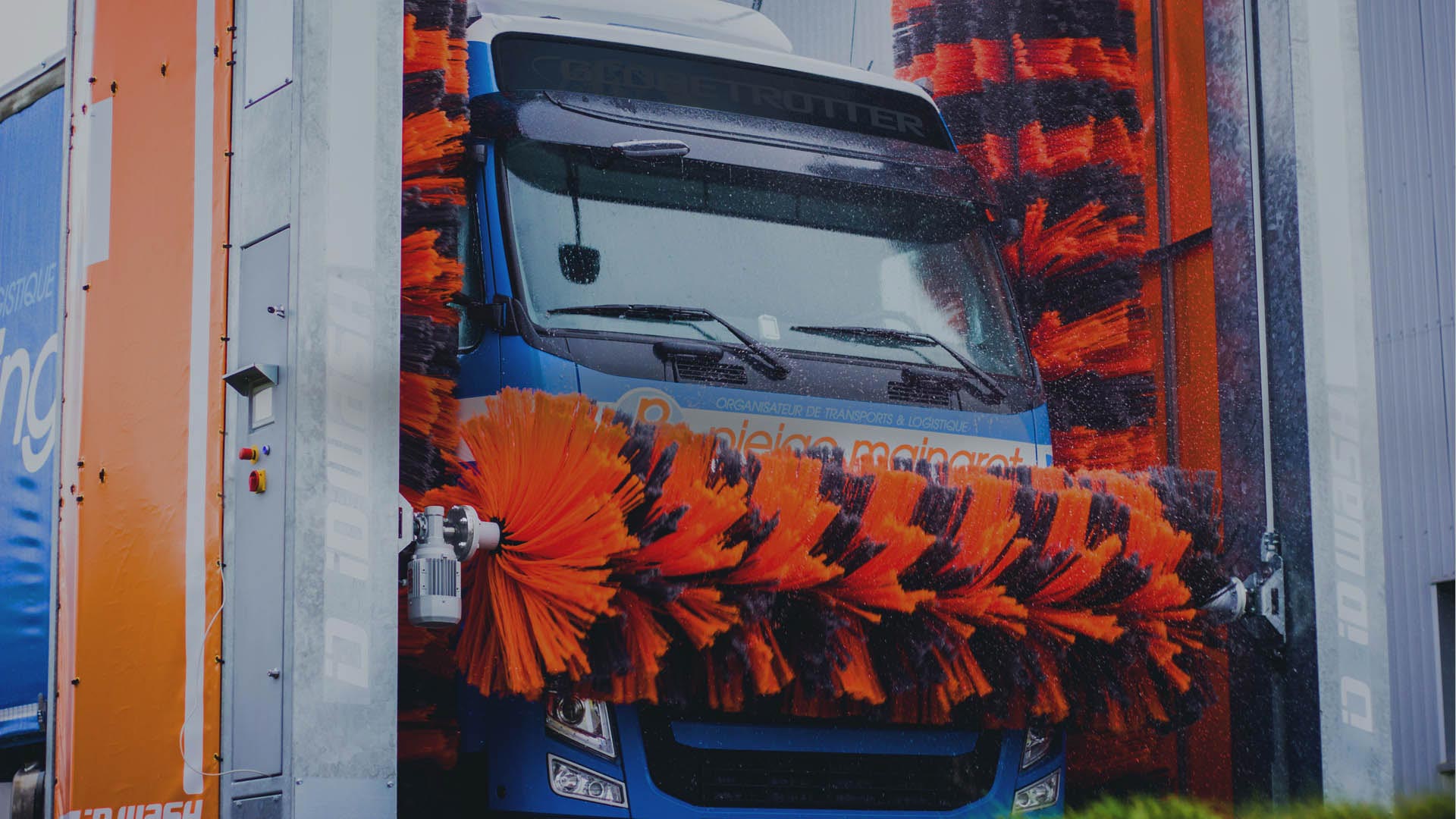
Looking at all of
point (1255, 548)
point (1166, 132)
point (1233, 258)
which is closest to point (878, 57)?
point (1166, 132)

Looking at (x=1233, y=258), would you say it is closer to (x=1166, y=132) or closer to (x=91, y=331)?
(x=1166, y=132)

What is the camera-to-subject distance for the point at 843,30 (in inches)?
195

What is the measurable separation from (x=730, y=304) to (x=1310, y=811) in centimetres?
151

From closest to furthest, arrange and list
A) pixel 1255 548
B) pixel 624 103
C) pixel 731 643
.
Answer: pixel 731 643 < pixel 1255 548 < pixel 624 103

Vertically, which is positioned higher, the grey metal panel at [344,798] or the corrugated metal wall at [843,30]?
the corrugated metal wall at [843,30]

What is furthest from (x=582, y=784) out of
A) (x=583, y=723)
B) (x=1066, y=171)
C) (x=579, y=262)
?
(x=1066, y=171)

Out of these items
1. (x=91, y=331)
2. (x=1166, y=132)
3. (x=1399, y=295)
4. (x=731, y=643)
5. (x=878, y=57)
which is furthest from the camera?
(x=1399, y=295)

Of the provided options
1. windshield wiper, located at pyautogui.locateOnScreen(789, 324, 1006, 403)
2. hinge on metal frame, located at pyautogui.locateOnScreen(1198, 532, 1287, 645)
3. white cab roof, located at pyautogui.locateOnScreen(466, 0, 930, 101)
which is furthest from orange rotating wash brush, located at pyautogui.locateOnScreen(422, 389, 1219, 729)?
white cab roof, located at pyautogui.locateOnScreen(466, 0, 930, 101)

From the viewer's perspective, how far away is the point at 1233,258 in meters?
3.85

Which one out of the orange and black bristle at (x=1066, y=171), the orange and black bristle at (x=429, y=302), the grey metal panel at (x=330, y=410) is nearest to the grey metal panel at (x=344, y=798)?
the grey metal panel at (x=330, y=410)

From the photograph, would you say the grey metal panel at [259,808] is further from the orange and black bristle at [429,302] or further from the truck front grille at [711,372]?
the truck front grille at [711,372]

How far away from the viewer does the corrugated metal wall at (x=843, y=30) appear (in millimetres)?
4926

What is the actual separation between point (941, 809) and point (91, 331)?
75.2 inches

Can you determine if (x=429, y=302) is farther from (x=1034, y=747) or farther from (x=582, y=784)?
(x=1034, y=747)
